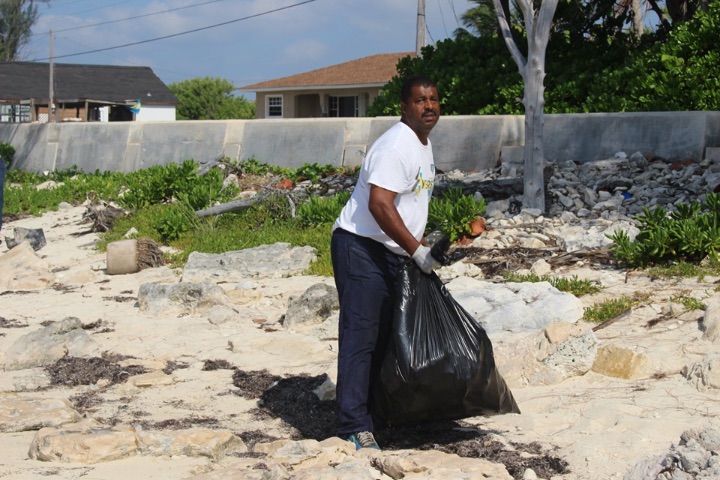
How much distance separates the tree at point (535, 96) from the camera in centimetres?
949

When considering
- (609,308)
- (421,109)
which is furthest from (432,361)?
(609,308)

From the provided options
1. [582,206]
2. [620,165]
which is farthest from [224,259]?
[620,165]

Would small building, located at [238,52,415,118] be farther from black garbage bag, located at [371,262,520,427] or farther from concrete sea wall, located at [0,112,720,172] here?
black garbage bag, located at [371,262,520,427]

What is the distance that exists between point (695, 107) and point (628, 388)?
683 centimetres

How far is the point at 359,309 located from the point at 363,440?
1.88 ft

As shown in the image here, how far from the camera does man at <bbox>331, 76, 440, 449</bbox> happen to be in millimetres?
4352

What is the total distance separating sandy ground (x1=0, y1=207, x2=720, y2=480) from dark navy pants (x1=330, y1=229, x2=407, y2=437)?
1.92 ft

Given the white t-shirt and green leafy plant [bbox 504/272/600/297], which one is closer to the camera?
the white t-shirt

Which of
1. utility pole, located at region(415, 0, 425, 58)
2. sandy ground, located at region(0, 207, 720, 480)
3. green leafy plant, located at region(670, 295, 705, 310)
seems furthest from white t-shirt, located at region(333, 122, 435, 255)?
utility pole, located at region(415, 0, 425, 58)

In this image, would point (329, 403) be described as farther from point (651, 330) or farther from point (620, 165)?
point (620, 165)

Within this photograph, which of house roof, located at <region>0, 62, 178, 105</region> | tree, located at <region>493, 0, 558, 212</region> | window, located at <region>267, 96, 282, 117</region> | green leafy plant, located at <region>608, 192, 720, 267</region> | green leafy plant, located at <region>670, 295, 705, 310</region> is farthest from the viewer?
house roof, located at <region>0, 62, 178, 105</region>

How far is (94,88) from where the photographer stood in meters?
45.9

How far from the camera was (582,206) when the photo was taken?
9578 millimetres

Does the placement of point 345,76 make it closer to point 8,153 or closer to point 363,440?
point 8,153
